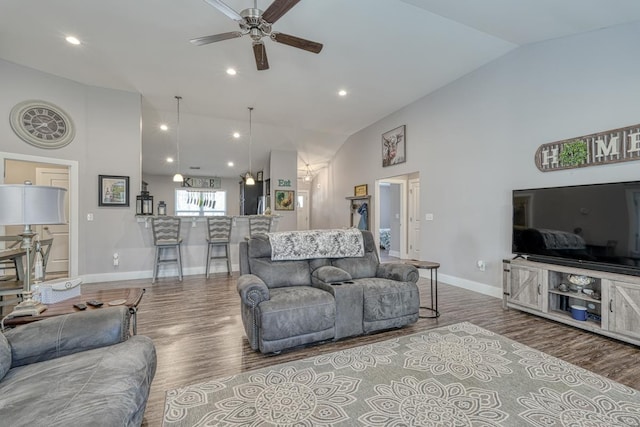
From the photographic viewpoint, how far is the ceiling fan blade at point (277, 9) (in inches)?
91.7

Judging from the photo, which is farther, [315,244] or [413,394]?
[315,244]

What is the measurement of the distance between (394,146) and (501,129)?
7.69 ft

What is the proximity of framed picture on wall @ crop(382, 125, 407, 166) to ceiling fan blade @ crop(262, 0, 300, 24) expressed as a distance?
13.1 ft

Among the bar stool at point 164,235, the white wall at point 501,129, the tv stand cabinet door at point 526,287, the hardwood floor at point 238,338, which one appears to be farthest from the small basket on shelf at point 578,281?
the bar stool at point 164,235

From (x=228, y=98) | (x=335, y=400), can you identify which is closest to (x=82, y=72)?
(x=228, y=98)

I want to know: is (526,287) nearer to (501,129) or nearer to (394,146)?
(501,129)

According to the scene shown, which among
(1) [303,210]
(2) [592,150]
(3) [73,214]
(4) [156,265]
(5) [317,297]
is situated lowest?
(4) [156,265]

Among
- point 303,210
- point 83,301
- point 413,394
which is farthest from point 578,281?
point 303,210

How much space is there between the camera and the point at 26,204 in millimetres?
1686

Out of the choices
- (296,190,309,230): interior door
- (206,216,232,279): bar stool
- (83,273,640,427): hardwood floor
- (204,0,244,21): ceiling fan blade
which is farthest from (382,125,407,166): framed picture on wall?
(296,190,309,230): interior door

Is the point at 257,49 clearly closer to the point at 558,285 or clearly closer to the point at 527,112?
the point at 527,112

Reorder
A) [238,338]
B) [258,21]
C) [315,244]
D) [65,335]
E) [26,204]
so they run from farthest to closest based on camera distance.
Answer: [315,244] → [238,338] → [258,21] → [26,204] → [65,335]

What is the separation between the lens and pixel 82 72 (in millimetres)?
4418

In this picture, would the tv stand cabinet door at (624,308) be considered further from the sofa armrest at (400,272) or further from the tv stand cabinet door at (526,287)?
the sofa armrest at (400,272)
